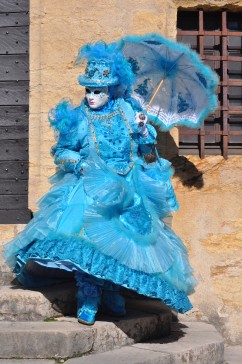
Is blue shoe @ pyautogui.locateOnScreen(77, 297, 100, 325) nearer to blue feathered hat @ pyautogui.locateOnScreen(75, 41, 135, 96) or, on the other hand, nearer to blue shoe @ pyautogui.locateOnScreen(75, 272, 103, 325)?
blue shoe @ pyautogui.locateOnScreen(75, 272, 103, 325)

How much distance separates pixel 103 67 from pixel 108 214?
0.94m

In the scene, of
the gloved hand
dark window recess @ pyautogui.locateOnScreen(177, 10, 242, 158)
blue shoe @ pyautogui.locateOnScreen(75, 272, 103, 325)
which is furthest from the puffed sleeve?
dark window recess @ pyautogui.locateOnScreen(177, 10, 242, 158)

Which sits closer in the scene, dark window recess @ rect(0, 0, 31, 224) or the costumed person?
the costumed person

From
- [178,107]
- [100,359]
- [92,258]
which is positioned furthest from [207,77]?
[100,359]

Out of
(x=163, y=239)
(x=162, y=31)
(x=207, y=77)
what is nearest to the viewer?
(x=163, y=239)

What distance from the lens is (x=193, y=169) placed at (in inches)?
255

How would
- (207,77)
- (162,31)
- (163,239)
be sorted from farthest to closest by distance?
1. (162,31)
2. (207,77)
3. (163,239)

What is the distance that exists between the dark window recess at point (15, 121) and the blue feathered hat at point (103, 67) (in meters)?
1.23

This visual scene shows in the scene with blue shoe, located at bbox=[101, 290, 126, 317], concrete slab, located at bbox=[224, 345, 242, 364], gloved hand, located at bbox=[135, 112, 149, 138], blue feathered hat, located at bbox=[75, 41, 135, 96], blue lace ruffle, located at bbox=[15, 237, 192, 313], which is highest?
blue feathered hat, located at bbox=[75, 41, 135, 96]

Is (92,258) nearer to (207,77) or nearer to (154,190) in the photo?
(154,190)

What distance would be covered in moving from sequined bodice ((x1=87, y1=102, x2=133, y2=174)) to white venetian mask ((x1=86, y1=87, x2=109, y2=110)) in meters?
0.06

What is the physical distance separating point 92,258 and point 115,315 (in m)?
0.61

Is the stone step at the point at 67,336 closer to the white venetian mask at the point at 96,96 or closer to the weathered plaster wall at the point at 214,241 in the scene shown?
the weathered plaster wall at the point at 214,241

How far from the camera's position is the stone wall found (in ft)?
20.9
